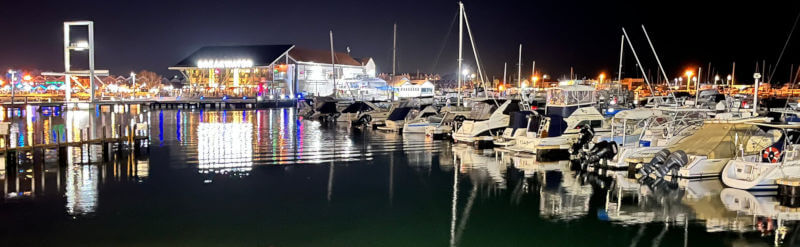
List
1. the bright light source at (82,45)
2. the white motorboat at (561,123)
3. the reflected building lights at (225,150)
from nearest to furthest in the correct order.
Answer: the reflected building lights at (225,150)
the white motorboat at (561,123)
the bright light source at (82,45)

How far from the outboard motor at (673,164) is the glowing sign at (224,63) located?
80362mm

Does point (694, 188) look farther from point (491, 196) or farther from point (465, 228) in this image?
point (465, 228)

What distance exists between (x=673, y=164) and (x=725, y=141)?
1.83 meters

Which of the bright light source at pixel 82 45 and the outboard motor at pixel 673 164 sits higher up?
the bright light source at pixel 82 45

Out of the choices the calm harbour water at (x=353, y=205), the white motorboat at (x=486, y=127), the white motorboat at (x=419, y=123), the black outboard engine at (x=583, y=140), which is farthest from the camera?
the white motorboat at (x=419, y=123)

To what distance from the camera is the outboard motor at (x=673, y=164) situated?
18609 millimetres

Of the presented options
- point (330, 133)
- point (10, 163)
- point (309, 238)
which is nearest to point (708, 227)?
point (309, 238)

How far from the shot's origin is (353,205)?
51.6 ft

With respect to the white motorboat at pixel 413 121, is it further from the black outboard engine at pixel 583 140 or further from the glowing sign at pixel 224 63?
the glowing sign at pixel 224 63

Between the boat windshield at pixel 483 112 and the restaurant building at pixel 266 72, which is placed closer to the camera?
the boat windshield at pixel 483 112

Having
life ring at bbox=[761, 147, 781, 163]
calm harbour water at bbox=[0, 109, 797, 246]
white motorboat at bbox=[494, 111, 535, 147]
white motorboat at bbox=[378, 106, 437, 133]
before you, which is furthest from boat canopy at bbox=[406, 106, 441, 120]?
life ring at bbox=[761, 147, 781, 163]

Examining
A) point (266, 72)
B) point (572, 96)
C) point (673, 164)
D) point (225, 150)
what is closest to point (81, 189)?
point (225, 150)

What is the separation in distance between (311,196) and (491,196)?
494 centimetres

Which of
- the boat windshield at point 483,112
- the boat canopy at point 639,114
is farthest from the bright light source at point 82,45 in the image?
the boat canopy at point 639,114
